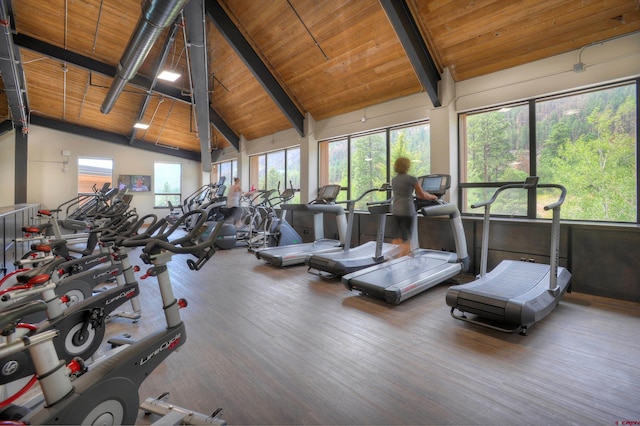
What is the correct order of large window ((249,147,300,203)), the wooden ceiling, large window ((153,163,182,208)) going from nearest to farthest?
1. the wooden ceiling
2. large window ((249,147,300,203))
3. large window ((153,163,182,208))

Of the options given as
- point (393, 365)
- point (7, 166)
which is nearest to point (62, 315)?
point (393, 365)

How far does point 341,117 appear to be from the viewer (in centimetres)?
771

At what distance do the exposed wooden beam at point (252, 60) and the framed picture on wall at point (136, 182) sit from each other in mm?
8551

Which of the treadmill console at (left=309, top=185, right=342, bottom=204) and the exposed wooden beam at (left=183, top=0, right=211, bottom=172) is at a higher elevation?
the exposed wooden beam at (left=183, top=0, right=211, bottom=172)

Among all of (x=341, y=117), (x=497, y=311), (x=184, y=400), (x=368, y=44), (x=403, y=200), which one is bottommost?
(x=184, y=400)

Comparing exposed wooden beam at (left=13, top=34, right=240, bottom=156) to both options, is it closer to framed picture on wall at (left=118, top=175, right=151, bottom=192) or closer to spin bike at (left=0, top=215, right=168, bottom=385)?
framed picture on wall at (left=118, top=175, right=151, bottom=192)

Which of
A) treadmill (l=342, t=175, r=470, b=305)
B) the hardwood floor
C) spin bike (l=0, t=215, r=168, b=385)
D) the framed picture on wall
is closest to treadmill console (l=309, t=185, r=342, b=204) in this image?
treadmill (l=342, t=175, r=470, b=305)

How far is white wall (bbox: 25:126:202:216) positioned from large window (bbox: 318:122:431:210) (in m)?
9.02

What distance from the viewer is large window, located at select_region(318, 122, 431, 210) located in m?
6.31

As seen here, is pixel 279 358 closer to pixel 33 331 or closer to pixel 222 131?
pixel 33 331

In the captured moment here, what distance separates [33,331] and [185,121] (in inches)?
448

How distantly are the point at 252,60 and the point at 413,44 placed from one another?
3.81m

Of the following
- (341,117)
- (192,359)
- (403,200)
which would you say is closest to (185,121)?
(341,117)

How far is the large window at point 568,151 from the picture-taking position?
4047mm
